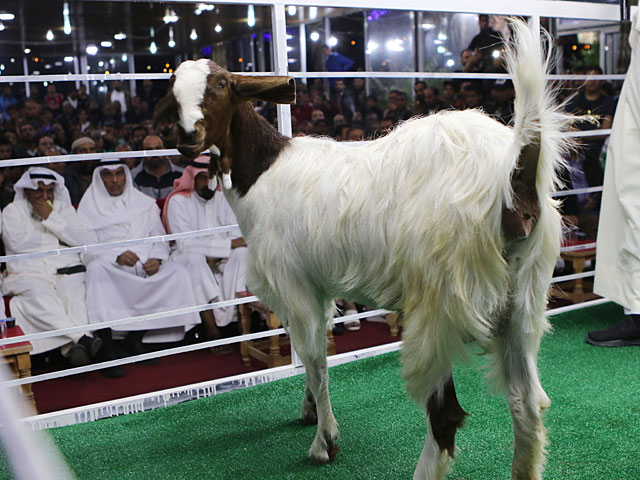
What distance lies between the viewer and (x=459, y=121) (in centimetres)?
211

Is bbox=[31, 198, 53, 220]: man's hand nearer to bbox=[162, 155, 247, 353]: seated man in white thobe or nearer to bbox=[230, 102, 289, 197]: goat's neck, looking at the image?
bbox=[162, 155, 247, 353]: seated man in white thobe

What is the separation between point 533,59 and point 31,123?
378 cm

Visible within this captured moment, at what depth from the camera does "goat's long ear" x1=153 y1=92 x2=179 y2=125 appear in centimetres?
253

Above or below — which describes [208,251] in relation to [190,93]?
below

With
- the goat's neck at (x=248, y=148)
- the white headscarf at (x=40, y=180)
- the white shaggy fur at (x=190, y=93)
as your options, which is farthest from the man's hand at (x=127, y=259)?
the white shaggy fur at (x=190, y=93)

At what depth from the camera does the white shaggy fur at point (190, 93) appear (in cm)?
246

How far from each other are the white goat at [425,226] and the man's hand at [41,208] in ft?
6.13

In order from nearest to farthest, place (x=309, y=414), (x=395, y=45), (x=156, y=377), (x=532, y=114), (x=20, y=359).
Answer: (x=532, y=114) → (x=309, y=414) → (x=20, y=359) → (x=156, y=377) → (x=395, y=45)

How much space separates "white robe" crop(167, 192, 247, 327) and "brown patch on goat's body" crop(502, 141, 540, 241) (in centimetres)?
278

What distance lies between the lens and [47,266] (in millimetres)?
4137

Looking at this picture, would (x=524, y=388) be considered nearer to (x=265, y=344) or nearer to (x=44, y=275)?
(x=265, y=344)

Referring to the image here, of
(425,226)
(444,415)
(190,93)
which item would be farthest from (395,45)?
(444,415)

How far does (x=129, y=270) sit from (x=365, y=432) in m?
2.03

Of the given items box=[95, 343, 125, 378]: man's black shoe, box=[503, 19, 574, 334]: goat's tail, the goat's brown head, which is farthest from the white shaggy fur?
box=[95, 343, 125, 378]: man's black shoe
